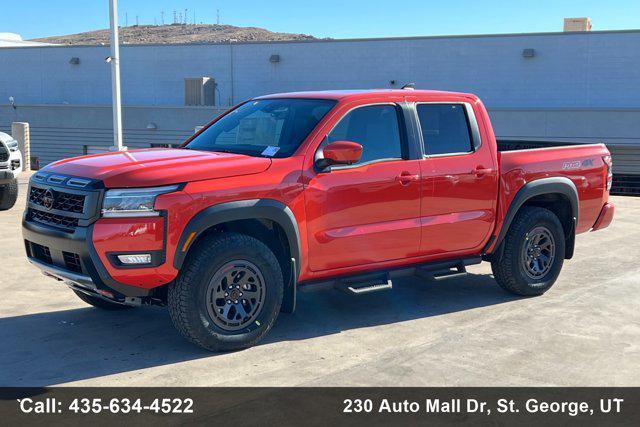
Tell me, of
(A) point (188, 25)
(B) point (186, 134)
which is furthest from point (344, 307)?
(A) point (188, 25)

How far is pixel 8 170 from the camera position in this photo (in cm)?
1253

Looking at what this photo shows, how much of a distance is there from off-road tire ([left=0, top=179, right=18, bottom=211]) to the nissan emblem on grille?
748 cm

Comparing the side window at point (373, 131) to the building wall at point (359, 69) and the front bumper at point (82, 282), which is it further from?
the building wall at point (359, 69)

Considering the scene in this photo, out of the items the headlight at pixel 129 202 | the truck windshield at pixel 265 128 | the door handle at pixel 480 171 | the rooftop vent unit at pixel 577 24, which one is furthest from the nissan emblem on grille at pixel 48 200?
the rooftop vent unit at pixel 577 24

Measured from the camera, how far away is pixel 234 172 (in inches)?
232

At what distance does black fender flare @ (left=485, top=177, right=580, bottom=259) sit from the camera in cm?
754

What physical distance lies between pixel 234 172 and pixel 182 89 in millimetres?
39878

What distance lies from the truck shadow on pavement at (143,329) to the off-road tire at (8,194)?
651 cm

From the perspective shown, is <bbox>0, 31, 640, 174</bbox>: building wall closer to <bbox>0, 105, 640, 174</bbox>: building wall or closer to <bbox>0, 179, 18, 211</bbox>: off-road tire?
<bbox>0, 105, 640, 174</bbox>: building wall

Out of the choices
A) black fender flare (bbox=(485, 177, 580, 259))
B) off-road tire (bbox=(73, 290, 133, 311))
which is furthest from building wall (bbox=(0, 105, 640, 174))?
off-road tire (bbox=(73, 290, 133, 311))

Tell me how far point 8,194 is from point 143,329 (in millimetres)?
7430

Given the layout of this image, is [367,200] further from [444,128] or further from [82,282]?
[82,282]

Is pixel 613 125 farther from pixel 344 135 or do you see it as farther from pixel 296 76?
pixel 344 135

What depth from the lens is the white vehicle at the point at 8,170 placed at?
1248 centimetres
